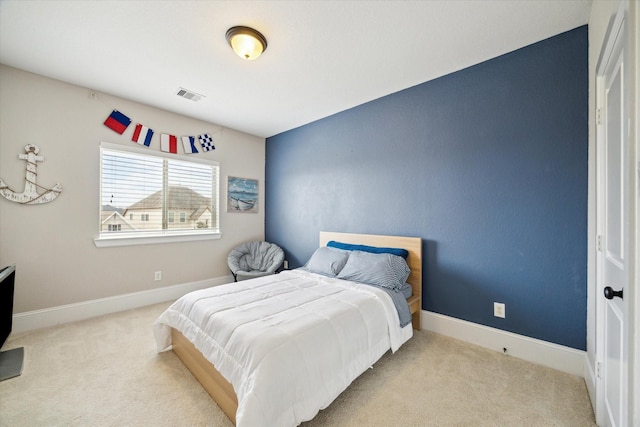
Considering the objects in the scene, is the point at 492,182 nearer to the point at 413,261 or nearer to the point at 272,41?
the point at 413,261

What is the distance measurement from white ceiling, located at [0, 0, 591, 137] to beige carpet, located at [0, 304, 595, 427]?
8.45 ft

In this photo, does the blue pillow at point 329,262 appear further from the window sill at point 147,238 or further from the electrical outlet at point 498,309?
the window sill at point 147,238

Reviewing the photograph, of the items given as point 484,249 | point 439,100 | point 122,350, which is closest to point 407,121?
point 439,100

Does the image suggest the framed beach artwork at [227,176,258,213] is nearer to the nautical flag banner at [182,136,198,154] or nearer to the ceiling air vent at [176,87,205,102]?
the nautical flag banner at [182,136,198,154]

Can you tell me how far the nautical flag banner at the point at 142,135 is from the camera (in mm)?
3242

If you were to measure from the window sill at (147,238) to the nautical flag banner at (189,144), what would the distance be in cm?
120

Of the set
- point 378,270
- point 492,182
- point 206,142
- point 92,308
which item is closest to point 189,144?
point 206,142

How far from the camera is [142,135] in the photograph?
329 centimetres

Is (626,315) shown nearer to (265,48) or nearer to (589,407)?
(589,407)

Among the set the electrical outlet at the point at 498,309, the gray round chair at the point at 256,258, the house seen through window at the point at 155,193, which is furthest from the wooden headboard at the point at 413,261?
the house seen through window at the point at 155,193

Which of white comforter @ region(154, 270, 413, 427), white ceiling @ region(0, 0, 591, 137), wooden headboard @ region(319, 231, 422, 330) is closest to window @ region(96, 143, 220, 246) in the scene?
white ceiling @ region(0, 0, 591, 137)

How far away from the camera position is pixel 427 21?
73.7 inches

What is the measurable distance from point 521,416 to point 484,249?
1.24m

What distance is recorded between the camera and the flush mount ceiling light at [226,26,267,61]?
Result: 1.93m
